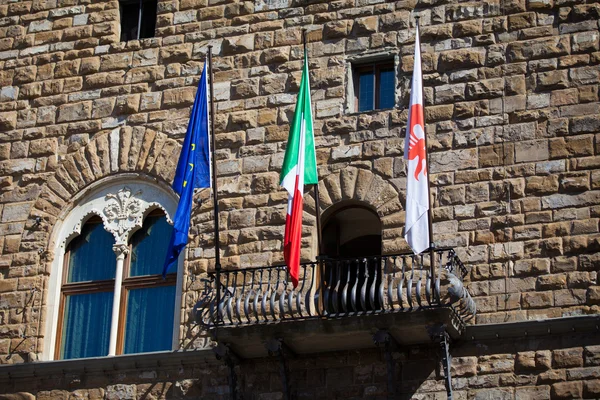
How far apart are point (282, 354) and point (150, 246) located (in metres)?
2.81

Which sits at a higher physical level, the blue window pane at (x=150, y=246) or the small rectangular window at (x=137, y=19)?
the small rectangular window at (x=137, y=19)

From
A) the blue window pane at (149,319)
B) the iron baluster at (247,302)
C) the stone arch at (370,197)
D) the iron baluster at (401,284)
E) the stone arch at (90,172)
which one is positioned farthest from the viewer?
the stone arch at (90,172)

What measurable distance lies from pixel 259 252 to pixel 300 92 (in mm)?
1988

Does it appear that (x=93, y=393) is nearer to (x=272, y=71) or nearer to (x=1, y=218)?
(x=1, y=218)

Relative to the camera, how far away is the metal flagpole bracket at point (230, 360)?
672 inches

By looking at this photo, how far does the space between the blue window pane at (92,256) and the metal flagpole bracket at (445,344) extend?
4527mm

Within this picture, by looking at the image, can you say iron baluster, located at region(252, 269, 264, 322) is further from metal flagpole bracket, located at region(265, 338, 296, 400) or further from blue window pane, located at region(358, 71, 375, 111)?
blue window pane, located at region(358, 71, 375, 111)

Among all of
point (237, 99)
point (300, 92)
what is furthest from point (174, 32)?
point (300, 92)

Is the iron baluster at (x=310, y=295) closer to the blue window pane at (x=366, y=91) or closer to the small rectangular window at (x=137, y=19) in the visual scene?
the blue window pane at (x=366, y=91)

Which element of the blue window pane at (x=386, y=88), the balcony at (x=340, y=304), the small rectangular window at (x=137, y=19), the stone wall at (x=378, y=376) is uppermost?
the small rectangular window at (x=137, y=19)

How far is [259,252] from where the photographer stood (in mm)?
18125

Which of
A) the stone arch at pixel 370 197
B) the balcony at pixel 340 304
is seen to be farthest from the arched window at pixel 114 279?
the stone arch at pixel 370 197

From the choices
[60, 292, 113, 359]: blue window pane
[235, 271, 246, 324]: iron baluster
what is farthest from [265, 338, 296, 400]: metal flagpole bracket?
[60, 292, 113, 359]: blue window pane

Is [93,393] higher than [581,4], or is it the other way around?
[581,4]
